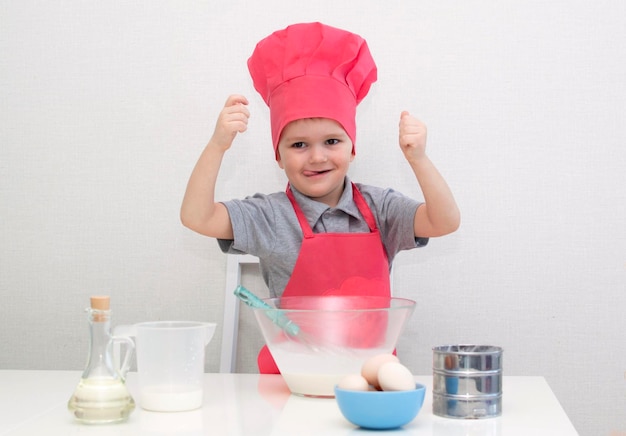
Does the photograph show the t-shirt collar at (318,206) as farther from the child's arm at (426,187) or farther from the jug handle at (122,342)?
the jug handle at (122,342)

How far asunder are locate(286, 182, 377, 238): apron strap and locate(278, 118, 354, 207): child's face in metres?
0.04

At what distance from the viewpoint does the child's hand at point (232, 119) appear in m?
1.14

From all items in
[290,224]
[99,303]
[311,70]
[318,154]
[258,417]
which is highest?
[311,70]

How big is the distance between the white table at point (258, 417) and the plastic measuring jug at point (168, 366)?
0.01m

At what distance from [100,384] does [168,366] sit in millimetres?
92

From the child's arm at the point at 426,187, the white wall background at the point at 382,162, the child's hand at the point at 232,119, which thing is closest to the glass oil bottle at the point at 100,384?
the child's hand at the point at 232,119

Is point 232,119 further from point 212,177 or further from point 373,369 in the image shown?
point 373,369

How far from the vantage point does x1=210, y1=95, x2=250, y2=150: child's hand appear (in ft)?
3.73

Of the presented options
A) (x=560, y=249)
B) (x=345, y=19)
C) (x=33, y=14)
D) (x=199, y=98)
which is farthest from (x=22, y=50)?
(x=560, y=249)

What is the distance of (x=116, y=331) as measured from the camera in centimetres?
85

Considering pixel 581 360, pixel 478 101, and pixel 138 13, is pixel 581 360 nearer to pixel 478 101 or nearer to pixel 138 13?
pixel 478 101

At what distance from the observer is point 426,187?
119cm

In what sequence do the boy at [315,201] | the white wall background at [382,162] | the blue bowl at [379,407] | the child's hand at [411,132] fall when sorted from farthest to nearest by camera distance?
the white wall background at [382,162], the boy at [315,201], the child's hand at [411,132], the blue bowl at [379,407]

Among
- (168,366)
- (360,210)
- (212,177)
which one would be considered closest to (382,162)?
(360,210)
